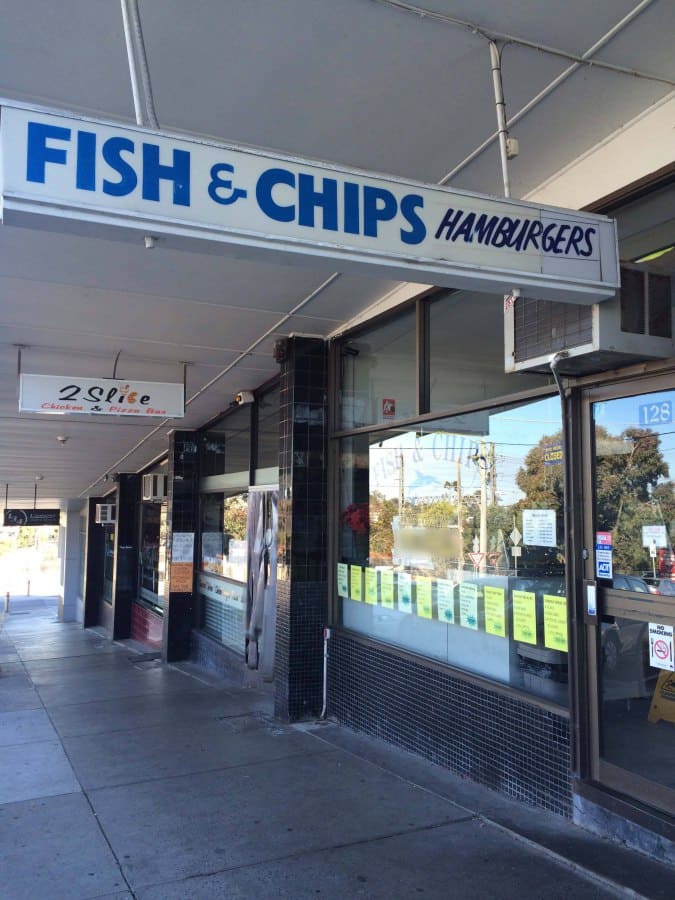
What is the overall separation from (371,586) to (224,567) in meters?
4.35

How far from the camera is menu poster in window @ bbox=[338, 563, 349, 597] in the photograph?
6.53 meters

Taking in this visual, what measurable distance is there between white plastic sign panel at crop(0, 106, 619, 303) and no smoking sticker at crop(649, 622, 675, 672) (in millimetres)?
1635

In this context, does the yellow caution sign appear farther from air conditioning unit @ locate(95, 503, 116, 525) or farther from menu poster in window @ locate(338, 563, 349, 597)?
air conditioning unit @ locate(95, 503, 116, 525)

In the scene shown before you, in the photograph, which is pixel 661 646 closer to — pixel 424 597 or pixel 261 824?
pixel 424 597

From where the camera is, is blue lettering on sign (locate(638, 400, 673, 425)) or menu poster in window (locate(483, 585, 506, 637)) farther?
menu poster in window (locate(483, 585, 506, 637))

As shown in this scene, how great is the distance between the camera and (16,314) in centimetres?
626

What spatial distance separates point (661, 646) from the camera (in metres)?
3.60

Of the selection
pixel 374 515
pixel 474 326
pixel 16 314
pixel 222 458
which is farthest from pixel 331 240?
pixel 222 458

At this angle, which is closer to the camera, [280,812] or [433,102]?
[433,102]

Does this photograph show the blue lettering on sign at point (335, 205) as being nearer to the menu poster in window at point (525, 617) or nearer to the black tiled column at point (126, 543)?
the menu poster in window at point (525, 617)

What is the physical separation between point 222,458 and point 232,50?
25.9ft

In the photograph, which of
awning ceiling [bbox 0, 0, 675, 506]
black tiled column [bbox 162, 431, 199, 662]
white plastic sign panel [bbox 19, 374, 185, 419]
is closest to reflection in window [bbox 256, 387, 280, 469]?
white plastic sign panel [bbox 19, 374, 185, 419]

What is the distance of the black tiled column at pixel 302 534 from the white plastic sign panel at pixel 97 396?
120 centimetres

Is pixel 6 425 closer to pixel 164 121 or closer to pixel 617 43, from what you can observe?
pixel 164 121
